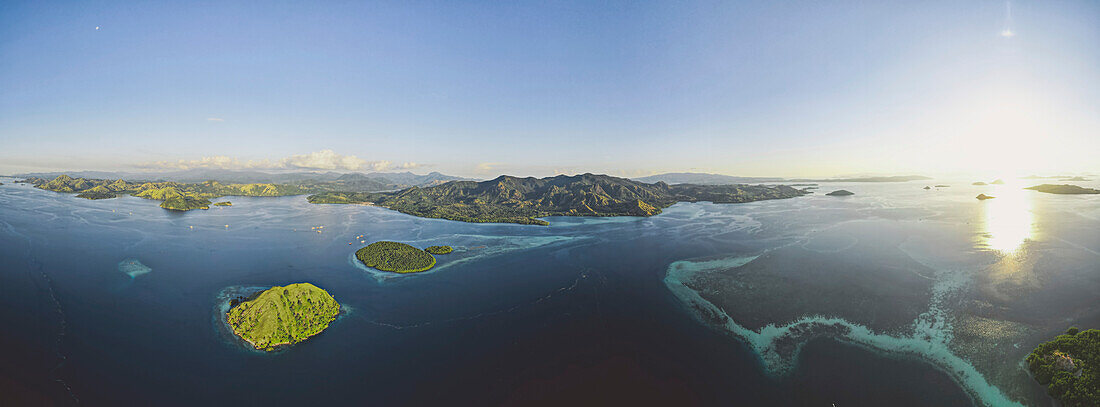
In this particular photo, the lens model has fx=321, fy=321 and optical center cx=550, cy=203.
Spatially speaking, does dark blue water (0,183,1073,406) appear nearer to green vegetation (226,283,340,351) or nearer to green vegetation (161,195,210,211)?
green vegetation (226,283,340,351)

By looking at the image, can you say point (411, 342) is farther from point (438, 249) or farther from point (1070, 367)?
point (1070, 367)

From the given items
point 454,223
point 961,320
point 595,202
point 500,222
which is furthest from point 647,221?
point 961,320

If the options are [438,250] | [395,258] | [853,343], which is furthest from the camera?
[438,250]

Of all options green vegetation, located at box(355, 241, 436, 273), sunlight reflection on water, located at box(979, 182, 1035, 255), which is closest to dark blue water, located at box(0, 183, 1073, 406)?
green vegetation, located at box(355, 241, 436, 273)

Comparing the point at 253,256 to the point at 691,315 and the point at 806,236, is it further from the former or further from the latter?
the point at 806,236

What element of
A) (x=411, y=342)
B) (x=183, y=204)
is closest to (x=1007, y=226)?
(x=411, y=342)
